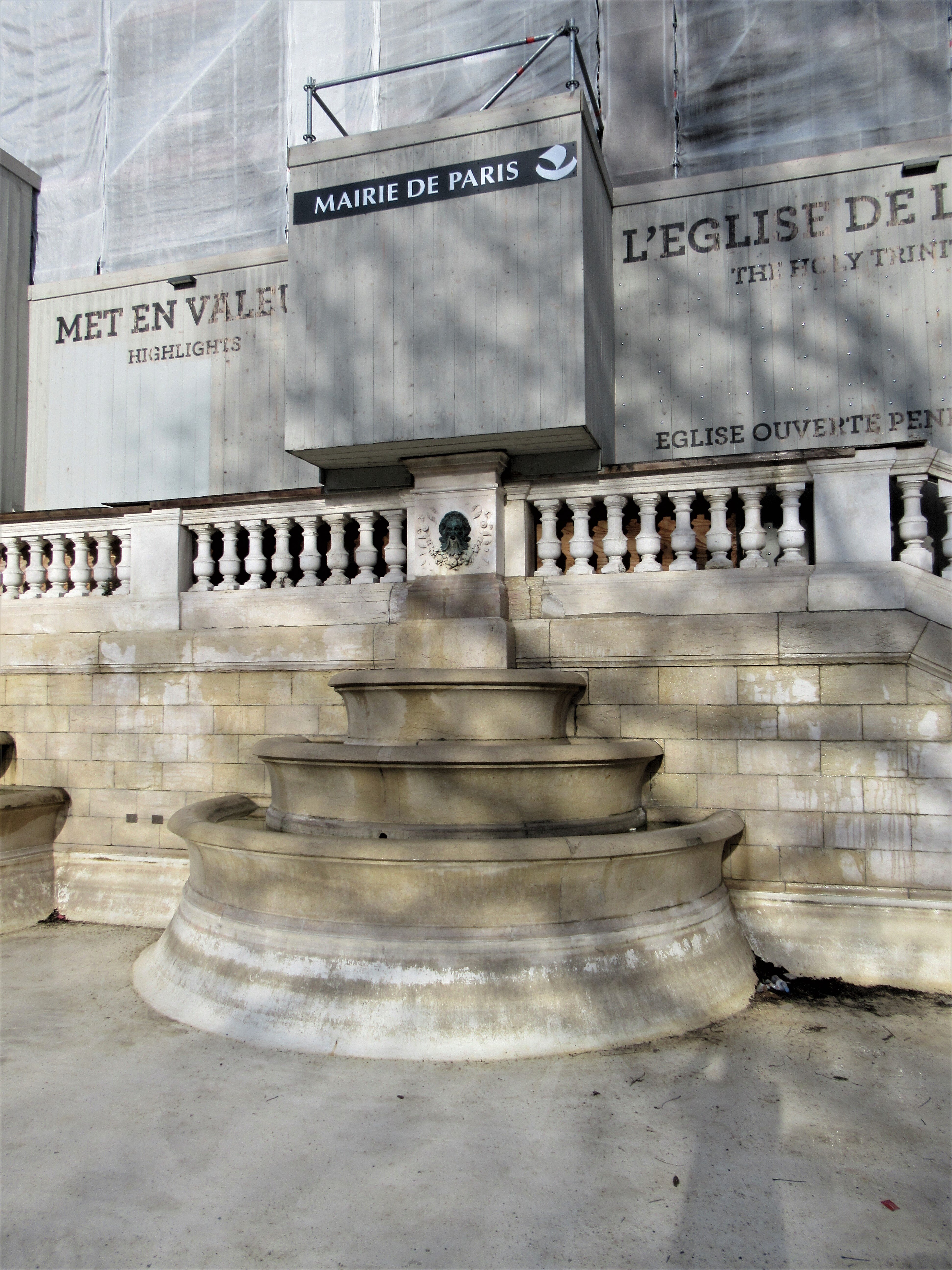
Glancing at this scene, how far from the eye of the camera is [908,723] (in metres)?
4.99

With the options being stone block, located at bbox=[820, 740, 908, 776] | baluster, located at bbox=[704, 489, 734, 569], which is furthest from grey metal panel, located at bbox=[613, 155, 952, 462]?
stone block, located at bbox=[820, 740, 908, 776]

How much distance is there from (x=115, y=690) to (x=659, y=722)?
4261 mm

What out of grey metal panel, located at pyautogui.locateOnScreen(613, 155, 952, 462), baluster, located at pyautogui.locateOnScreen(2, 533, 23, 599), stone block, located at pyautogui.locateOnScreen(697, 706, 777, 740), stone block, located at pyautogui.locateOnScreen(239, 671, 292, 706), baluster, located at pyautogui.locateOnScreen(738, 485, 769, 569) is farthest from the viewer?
baluster, located at pyautogui.locateOnScreen(2, 533, 23, 599)

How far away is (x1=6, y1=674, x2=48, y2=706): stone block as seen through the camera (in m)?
6.83

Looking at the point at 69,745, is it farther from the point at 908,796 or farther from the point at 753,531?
the point at 908,796

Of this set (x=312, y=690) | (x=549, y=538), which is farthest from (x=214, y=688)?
(x=549, y=538)

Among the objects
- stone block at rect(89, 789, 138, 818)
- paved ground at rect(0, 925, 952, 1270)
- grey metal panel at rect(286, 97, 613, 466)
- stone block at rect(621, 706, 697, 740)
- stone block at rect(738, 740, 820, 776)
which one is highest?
grey metal panel at rect(286, 97, 613, 466)

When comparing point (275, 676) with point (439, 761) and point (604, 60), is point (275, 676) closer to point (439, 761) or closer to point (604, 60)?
point (439, 761)

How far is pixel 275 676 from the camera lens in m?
6.28

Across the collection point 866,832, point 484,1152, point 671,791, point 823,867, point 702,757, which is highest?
point 702,757

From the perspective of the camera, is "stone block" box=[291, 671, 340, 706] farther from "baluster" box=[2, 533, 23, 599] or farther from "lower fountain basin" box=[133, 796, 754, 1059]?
"baluster" box=[2, 533, 23, 599]

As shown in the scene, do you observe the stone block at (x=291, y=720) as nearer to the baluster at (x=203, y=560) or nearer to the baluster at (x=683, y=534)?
the baluster at (x=203, y=560)

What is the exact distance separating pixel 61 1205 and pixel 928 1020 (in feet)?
13.3

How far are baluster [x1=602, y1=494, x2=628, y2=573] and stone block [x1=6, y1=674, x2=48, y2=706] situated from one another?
183 inches
